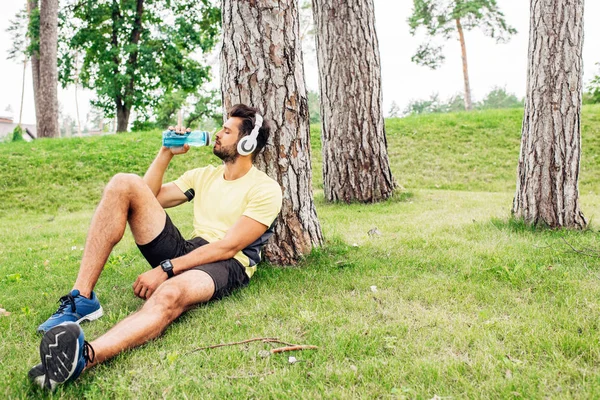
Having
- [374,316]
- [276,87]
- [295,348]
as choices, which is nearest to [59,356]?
[295,348]

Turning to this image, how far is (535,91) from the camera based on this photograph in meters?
5.31

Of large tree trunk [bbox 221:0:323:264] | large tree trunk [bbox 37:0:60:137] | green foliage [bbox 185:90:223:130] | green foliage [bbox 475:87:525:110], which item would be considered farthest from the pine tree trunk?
green foliage [bbox 475:87:525:110]

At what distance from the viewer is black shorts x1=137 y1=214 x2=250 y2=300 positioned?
135 inches

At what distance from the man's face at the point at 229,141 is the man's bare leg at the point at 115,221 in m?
0.66

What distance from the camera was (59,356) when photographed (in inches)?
89.5

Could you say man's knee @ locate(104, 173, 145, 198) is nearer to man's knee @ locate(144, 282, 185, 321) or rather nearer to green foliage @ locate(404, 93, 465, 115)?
man's knee @ locate(144, 282, 185, 321)

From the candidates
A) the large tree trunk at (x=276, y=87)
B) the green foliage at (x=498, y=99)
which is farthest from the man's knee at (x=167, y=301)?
the green foliage at (x=498, y=99)

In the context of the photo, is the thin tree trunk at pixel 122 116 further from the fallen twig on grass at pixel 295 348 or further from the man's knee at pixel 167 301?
the fallen twig on grass at pixel 295 348

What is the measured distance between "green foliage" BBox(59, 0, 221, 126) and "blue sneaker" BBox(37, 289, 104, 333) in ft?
57.1

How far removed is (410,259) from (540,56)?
2772 mm

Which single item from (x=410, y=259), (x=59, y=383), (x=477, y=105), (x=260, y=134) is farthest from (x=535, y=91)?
(x=477, y=105)

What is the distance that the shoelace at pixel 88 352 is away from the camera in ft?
8.00

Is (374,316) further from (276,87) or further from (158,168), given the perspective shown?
(276,87)

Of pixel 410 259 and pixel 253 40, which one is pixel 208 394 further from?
pixel 253 40
